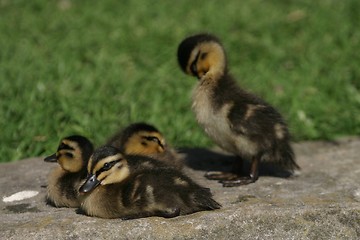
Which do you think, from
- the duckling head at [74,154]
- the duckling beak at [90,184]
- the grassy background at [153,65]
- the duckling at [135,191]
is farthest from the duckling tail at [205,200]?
the grassy background at [153,65]

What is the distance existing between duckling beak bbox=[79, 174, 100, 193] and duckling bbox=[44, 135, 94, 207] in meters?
0.34

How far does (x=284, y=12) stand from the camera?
11148mm

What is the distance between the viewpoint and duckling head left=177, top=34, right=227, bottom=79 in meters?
5.89

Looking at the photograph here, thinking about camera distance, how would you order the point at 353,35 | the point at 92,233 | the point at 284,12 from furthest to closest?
the point at 284,12 < the point at 353,35 < the point at 92,233

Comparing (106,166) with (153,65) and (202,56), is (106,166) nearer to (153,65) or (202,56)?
(202,56)

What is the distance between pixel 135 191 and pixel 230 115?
123 centimetres

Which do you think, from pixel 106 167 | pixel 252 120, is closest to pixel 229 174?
pixel 252 120

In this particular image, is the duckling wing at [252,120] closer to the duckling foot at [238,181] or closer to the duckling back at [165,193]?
the duckling foot at [238,181]

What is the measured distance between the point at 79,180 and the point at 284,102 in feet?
12.3

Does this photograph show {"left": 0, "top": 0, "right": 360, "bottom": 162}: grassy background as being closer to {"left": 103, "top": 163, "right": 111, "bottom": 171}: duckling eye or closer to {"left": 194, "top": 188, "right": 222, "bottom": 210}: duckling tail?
{"left": 103, "top": 163, "right": 111, "bottom": 171}: duckling eye

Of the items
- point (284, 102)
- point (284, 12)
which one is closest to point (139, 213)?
point (284, 102)

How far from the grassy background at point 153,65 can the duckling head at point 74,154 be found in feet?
5.23

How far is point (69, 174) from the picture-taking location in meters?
5.26

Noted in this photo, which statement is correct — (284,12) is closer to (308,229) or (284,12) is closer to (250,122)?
(250,122)
